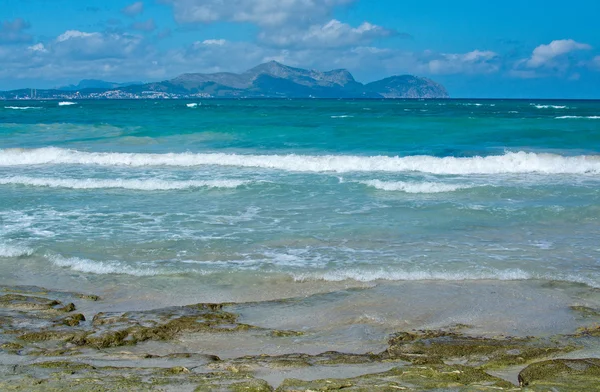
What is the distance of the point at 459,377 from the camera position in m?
5.17

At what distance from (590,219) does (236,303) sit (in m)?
9.16

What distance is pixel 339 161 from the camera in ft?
75.0

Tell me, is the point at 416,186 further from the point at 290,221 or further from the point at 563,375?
the point at 563,375

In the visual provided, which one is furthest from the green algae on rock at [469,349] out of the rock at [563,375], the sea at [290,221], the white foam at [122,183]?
the white foam at [122,183]

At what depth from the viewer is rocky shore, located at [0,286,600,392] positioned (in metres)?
5.03

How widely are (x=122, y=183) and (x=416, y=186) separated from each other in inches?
369

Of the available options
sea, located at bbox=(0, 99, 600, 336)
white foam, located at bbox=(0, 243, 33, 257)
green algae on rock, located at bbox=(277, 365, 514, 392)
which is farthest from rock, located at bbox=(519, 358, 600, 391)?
white foam, located at bbox=(0, 243, 33, 257)

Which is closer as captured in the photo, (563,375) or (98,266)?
(563,375)

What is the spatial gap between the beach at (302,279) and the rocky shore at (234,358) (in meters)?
0.03

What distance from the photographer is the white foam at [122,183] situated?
17.5 metres

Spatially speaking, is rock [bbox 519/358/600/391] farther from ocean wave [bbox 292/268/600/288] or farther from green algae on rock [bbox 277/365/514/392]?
ocean wave [bbox 292/268/600/288]

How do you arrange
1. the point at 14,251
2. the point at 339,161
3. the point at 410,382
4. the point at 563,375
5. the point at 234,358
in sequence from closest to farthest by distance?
the point at 410,382 < the point at 563,375 < the point at 234,358 < the point at 14,251 < the point at 339,161

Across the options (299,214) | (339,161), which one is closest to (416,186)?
(299,214)

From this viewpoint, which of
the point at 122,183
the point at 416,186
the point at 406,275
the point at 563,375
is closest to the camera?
the point at 563,375
